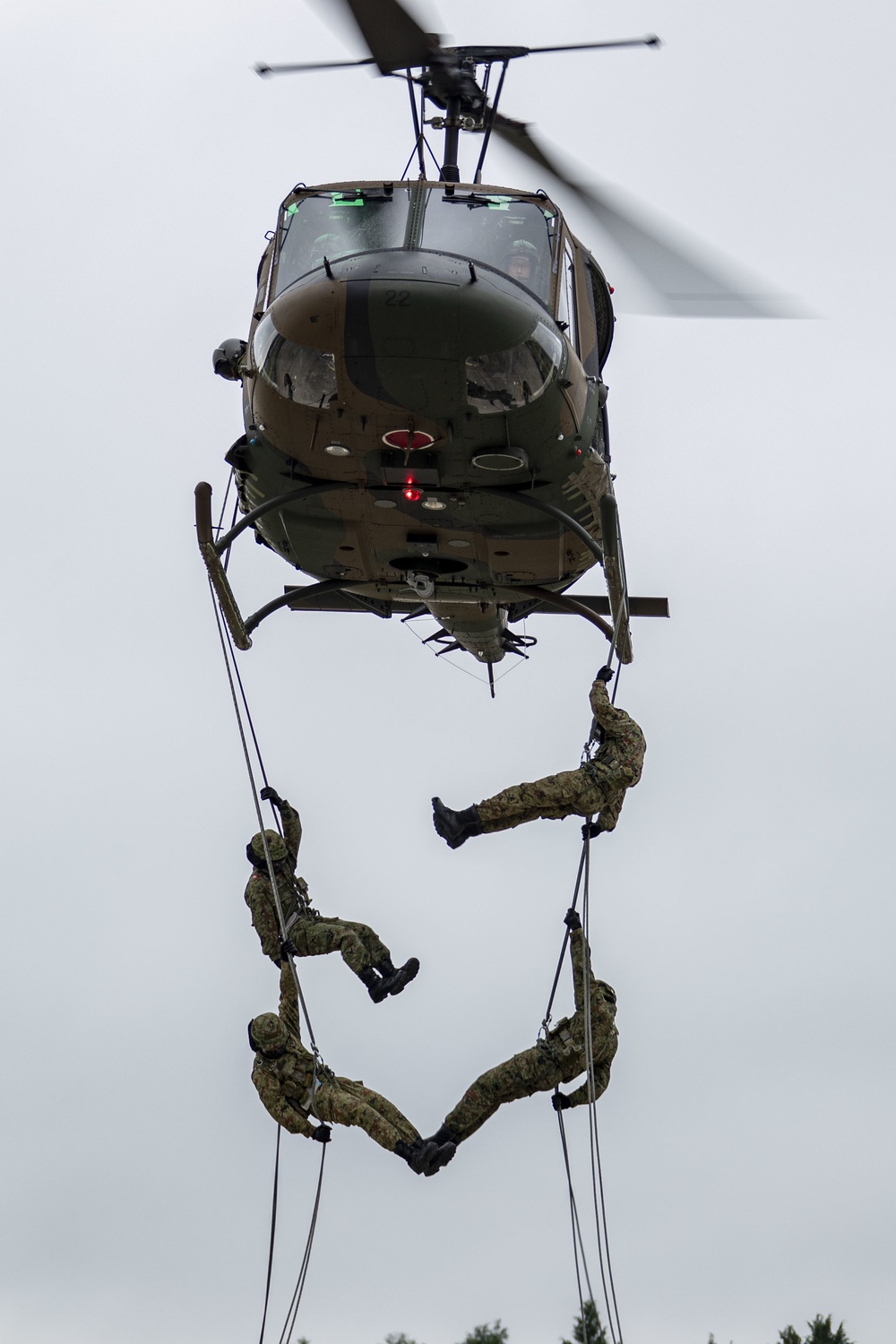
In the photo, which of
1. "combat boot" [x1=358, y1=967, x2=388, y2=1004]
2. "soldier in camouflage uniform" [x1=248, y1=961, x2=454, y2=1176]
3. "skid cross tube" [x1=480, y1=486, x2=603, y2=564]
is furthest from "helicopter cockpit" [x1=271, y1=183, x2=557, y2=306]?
"soldier in camouflage uniform" [x1=248, y1=961, x2=454, y2=1176]

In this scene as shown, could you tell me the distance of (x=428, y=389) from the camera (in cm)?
1141

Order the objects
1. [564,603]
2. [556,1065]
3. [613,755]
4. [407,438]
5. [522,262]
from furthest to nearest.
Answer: [564,603], [613,755], [556,1065], [522,262], [407,438]

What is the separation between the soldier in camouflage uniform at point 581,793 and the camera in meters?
12.8

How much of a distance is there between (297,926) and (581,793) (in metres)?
2.23

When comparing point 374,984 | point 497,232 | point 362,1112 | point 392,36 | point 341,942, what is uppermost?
point 497,232

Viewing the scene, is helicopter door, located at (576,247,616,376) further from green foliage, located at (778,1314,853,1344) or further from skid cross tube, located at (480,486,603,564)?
green foliage, located at (778,1314,853,1344)

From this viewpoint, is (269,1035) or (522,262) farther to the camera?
(269,1035)

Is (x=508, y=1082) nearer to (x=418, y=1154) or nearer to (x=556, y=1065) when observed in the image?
(x=556, y=1065)

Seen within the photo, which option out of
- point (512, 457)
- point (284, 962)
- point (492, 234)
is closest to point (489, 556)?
point (512, 457)

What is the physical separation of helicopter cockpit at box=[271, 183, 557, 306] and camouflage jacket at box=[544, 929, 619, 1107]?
170 inches

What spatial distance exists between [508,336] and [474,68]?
3.86 metres

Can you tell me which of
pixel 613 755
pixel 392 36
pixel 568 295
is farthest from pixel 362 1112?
pixel 392 36

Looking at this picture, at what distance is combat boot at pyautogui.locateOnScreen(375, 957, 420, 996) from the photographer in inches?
512

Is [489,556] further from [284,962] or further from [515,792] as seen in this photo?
[284,962]
